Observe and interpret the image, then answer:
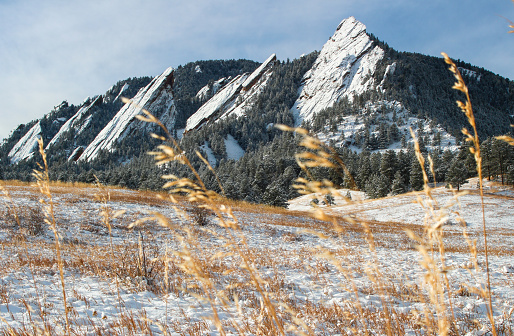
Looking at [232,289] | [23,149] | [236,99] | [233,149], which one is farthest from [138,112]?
[232,289]

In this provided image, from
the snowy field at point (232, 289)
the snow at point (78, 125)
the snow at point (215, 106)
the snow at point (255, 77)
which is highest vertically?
the snow at point (255, 77)

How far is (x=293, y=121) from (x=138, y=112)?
7530 cm

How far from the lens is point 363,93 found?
404 ft

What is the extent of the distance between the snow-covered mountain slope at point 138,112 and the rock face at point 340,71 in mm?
71001

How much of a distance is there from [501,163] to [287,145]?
64107 mm

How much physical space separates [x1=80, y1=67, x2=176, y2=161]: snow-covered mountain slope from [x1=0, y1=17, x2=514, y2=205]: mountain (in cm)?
60

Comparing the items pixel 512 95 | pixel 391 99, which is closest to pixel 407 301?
pixel 391 99

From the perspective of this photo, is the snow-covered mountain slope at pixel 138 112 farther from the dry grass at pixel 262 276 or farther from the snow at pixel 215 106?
the dry grass at pixel 262 276

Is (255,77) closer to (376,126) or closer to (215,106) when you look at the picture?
(215,106)

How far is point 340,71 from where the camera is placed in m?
148

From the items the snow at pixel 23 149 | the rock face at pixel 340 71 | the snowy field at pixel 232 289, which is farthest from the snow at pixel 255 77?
the snowy field at pixel 232 289

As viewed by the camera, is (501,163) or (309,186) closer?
(309,186)

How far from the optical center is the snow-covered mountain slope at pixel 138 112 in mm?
127938

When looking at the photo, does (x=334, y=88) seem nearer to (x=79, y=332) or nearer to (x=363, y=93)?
(x=363, y=93)
